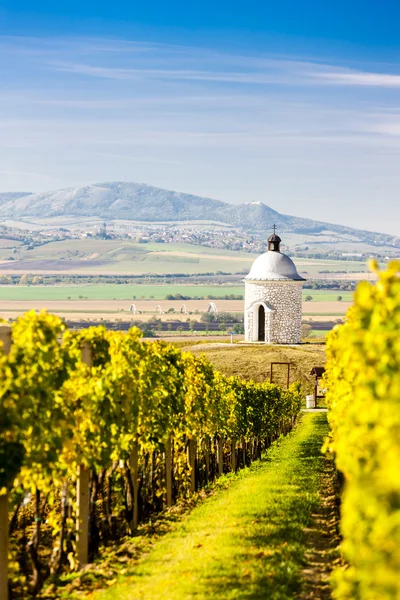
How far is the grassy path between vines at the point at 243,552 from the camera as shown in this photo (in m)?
8.62

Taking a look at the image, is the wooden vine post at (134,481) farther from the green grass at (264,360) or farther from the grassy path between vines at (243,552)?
the green grass at (264,360)

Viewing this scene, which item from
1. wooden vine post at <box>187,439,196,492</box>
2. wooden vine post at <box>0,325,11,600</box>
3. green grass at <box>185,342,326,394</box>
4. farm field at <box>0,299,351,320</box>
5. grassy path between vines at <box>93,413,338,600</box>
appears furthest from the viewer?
farm field at <box>0,299,351,320</box>

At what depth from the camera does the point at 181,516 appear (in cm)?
1353

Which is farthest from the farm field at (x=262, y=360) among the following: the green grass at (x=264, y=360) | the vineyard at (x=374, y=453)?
the vineyard at (x=374, y=453)

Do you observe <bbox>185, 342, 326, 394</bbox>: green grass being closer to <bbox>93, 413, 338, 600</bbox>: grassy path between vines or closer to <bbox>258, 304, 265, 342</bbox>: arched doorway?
A: <bbox>258, 304, 265, 342</bbox>: arched doorway

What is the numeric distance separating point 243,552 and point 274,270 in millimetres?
59448

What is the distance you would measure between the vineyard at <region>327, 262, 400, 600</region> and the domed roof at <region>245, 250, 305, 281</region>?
60.4 metres

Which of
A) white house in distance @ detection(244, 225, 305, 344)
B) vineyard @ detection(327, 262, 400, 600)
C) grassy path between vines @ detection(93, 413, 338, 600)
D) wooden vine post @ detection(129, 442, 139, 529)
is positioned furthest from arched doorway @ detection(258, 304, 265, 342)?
vineyard @ detection(327, 262, 400, 600)

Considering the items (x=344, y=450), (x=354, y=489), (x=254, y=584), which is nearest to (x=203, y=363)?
(x=254, y=584)

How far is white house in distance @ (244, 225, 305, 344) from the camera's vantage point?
221 ft

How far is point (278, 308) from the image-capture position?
222 feet

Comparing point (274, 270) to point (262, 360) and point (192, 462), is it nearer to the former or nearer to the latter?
point (262, 360)

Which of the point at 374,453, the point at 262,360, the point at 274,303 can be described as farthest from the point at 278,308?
the point at 374,453

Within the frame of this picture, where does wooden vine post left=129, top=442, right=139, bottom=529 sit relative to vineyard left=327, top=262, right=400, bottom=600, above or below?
below
